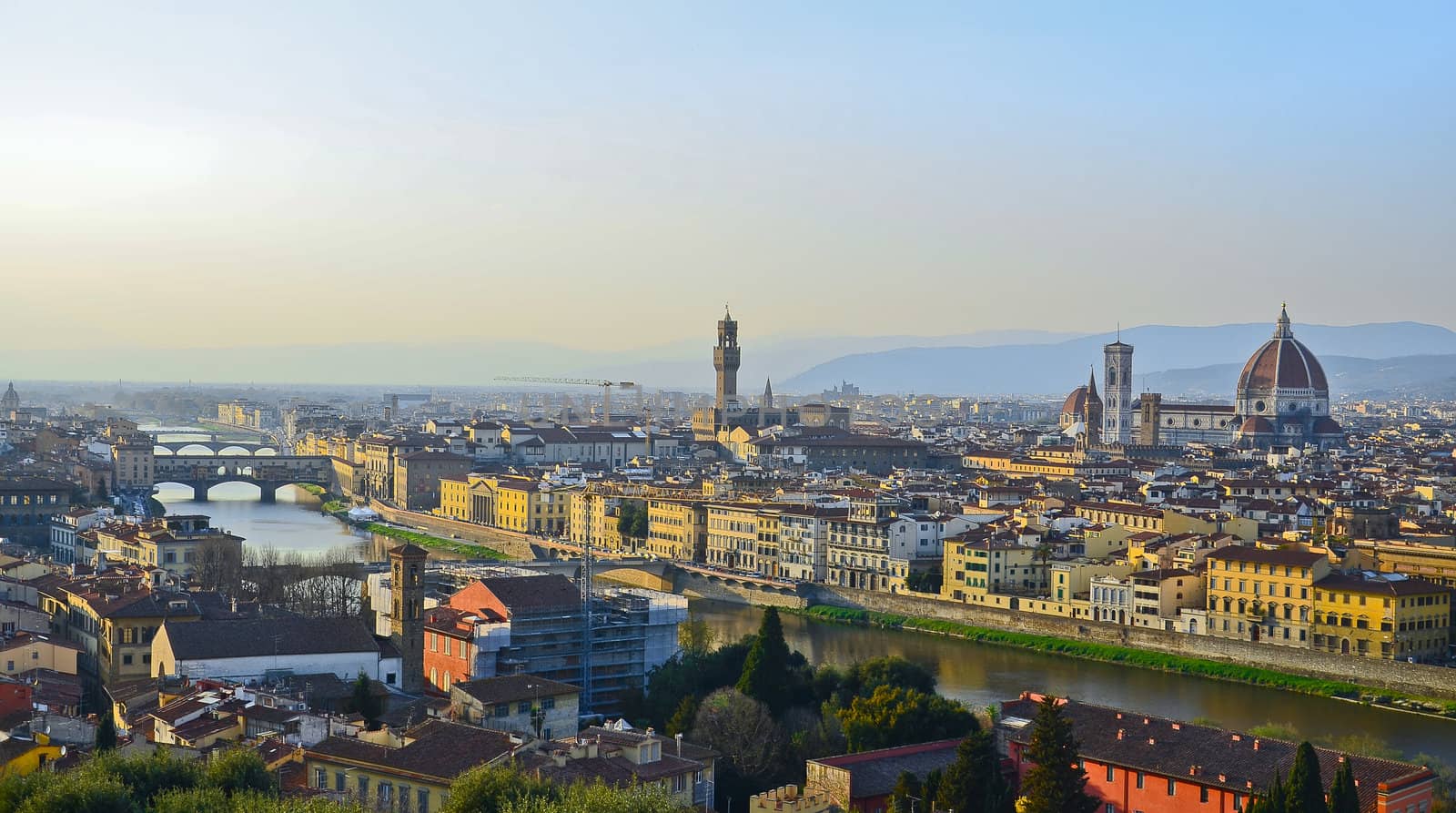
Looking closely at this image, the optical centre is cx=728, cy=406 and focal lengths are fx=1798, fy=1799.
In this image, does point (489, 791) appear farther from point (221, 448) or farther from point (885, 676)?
point (221, 448)

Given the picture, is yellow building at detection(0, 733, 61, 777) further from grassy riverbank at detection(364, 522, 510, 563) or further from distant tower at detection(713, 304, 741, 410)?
distant tower at detection(713, 304, 741, 410)

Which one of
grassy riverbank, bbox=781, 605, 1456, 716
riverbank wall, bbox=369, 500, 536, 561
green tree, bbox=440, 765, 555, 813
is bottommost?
riverbank wall, bbox=369, 500, 536, 561

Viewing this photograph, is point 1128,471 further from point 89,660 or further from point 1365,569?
point 89,660

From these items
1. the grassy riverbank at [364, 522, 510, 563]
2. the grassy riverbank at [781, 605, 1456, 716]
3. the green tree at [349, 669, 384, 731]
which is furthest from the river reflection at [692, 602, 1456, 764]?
the grassy riverbank at [364, 522, 510, 563]

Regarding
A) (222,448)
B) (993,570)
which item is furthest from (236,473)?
(993,570)

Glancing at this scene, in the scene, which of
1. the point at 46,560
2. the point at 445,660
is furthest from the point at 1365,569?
the point at 46,560
